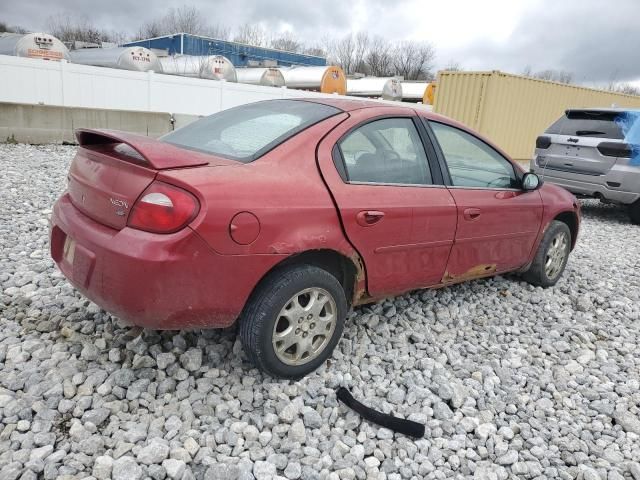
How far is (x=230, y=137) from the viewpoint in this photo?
2832 millimetres

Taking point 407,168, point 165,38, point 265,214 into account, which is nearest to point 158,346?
point 265,214

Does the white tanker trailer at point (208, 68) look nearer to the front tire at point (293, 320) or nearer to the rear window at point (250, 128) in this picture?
the rear window at point (250, 128)

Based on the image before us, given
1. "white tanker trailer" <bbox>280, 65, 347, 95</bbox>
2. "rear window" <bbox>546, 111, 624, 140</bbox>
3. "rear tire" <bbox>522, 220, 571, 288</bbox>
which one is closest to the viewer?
"rear tire" <bbox>522, 220, 571, 288</bbox>

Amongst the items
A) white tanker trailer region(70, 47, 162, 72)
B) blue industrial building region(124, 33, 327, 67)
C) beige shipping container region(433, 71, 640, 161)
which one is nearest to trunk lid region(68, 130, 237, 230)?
beige shipping container region(433, 71, 640, 161)

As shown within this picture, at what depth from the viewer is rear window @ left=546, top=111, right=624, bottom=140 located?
7.38 meters

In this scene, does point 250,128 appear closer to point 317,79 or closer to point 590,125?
point 590,125

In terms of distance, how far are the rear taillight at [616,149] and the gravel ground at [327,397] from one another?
4.29 metres

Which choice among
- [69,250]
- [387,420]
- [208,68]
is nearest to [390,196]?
[387,420]

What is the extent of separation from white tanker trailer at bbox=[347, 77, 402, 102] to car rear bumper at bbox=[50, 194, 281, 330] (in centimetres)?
2111

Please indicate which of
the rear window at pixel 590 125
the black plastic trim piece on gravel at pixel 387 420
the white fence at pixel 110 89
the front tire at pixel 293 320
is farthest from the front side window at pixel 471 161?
the white fence at pixel 110 89

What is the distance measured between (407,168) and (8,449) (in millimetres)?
2519

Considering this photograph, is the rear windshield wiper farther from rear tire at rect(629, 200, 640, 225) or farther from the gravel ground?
the gravel ground

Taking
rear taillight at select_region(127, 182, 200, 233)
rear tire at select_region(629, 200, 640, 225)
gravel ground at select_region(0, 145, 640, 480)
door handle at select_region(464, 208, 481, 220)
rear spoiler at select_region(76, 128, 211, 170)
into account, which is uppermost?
rear spoiler at select_region(76, 128, 211, 170)

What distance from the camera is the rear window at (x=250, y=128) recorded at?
8.72 feet
